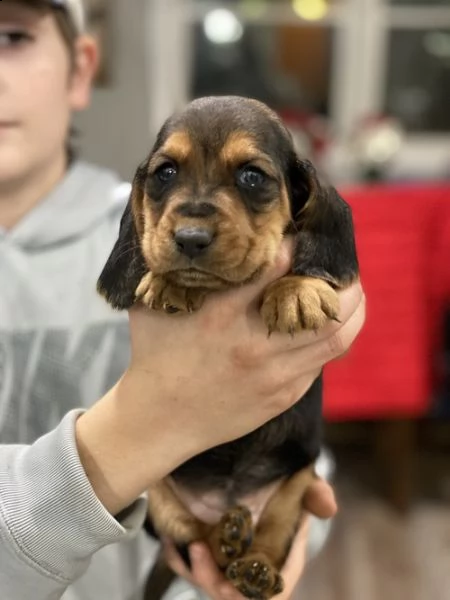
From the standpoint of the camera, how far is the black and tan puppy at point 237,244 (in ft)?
2.90

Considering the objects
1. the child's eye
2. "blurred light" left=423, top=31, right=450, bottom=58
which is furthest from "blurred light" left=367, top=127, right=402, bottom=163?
the child's eye

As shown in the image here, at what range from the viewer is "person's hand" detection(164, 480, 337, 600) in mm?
1095

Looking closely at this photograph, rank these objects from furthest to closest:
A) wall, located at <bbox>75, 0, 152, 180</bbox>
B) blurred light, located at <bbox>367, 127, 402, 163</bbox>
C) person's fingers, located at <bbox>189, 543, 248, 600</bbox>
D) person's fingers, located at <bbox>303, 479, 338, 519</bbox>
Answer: blurred light, located at <bbox>367, 127, 402, 163</bbox>
wall, located at <bbox>75, 0, 152, 180</bbox>
person's fingers, located at <bbox>303, 479, 338, 519</bbox>
person's fingers, located at <bbox>189, 543, 248, 600</bbox>

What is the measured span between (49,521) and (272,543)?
37cm

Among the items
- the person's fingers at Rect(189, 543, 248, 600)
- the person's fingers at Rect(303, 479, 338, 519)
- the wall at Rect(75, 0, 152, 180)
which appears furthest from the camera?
the wall at Rect(75, 0, 152, 180)

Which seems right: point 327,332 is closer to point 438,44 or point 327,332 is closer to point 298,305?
point 298,305

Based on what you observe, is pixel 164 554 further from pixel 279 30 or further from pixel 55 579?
pixel 279 30

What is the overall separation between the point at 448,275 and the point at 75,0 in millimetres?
1728

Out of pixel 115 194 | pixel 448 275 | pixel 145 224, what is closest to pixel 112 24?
pixel 448 275

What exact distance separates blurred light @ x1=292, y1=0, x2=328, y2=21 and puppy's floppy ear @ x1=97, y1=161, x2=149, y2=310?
2.85 metres

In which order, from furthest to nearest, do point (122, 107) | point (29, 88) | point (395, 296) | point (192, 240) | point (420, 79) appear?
point (420, 79)
point (122, 107)
point (395, 296)
point (29, 88)
point (192, 240)

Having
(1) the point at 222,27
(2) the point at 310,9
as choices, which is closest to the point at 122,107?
(1) the point at 222,27

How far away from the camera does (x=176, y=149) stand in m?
0.93

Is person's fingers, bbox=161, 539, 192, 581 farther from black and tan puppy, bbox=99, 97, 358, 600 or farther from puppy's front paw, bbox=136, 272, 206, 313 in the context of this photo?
puppy's front paw, bbox=136, 272, 206, 313
